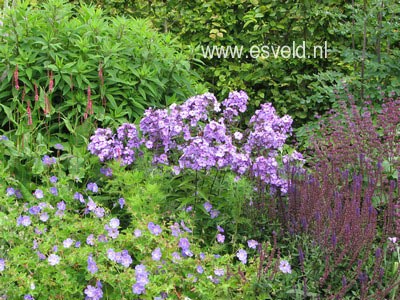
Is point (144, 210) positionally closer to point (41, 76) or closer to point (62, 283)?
point (62, 283)

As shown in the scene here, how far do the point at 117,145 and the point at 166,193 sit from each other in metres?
0.45

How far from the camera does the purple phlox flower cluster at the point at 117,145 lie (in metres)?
3.70

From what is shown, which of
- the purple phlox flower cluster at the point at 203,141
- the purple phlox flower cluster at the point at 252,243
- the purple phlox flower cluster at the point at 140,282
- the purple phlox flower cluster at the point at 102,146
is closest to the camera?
the purple phlox flower cluster at the point at 140,282

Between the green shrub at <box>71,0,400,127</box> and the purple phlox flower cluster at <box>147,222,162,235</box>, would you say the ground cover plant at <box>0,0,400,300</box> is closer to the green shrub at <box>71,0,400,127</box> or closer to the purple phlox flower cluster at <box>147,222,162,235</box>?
the purple phlox flower cluster at <box>147,222,162,235</box>

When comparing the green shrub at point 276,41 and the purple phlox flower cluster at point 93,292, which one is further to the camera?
the green shrub at point 276,41

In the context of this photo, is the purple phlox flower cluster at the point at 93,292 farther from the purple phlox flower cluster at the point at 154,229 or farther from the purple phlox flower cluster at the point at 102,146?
the purple phlox flower cluster at the point at 102,146

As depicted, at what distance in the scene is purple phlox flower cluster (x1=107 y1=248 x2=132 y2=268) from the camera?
2.67 metres

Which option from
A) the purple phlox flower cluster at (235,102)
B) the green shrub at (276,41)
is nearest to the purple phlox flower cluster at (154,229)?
the purple phlox flower cluster at (235,102)

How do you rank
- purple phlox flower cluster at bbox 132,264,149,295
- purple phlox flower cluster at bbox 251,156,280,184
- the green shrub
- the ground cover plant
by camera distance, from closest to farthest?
purple phlox flower cluster at bbox 132,264,149,295
the ground cover plant
purple phlox flower cluster at bbox 251,156,280,184
the green shrub

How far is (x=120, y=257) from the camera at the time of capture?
8.94 ft

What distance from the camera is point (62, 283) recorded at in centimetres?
266

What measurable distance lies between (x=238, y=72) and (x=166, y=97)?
2.72 meters

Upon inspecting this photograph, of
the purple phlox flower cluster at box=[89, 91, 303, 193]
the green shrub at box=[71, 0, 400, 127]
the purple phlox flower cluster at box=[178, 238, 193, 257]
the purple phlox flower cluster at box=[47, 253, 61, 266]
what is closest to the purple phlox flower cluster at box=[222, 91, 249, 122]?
the purple phlox flower cluster at box=[89, 91, 303, 193]

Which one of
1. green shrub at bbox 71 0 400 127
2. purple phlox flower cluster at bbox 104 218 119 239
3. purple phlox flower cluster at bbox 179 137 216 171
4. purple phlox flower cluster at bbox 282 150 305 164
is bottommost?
green shrub at bbox 71 0 400 127
